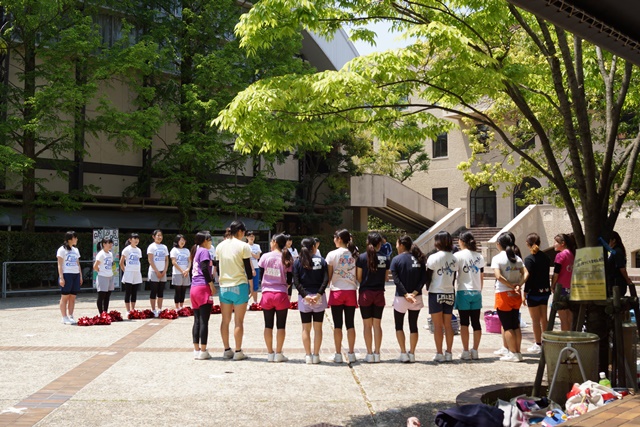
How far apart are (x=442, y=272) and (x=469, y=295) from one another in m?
0.54

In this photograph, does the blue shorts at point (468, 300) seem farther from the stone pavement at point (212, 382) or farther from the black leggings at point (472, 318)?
the stone pavement at point (212, 382)

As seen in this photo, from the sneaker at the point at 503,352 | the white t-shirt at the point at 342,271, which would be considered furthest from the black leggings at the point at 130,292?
the sneaker at the point at 503,352

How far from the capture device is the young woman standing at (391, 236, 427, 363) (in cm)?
942

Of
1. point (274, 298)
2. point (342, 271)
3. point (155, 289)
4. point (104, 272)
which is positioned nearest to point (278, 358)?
point (274, 298)

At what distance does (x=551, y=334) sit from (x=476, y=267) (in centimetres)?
331

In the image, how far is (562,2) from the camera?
418 centimetres

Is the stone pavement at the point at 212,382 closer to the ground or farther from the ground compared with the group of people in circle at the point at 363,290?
closer to the ground

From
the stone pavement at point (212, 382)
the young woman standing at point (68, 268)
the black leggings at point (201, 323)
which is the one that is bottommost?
the stone pavement at point (212, 382)

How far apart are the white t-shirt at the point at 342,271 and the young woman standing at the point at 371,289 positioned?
0.12 metres

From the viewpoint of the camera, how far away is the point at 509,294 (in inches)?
376

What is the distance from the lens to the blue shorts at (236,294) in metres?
9.51

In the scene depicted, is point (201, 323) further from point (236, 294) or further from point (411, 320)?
point (411, 320)

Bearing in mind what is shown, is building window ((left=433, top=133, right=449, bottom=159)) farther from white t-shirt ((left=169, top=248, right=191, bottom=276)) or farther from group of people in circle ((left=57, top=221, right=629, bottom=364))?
group of people in circle ((left=57, top=221, right=629, bottom=364))

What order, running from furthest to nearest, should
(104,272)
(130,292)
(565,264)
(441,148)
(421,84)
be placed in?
1. (441,148)
2. (130,292)
3. (104,272)
4. (565,264)
5. (421,84)
